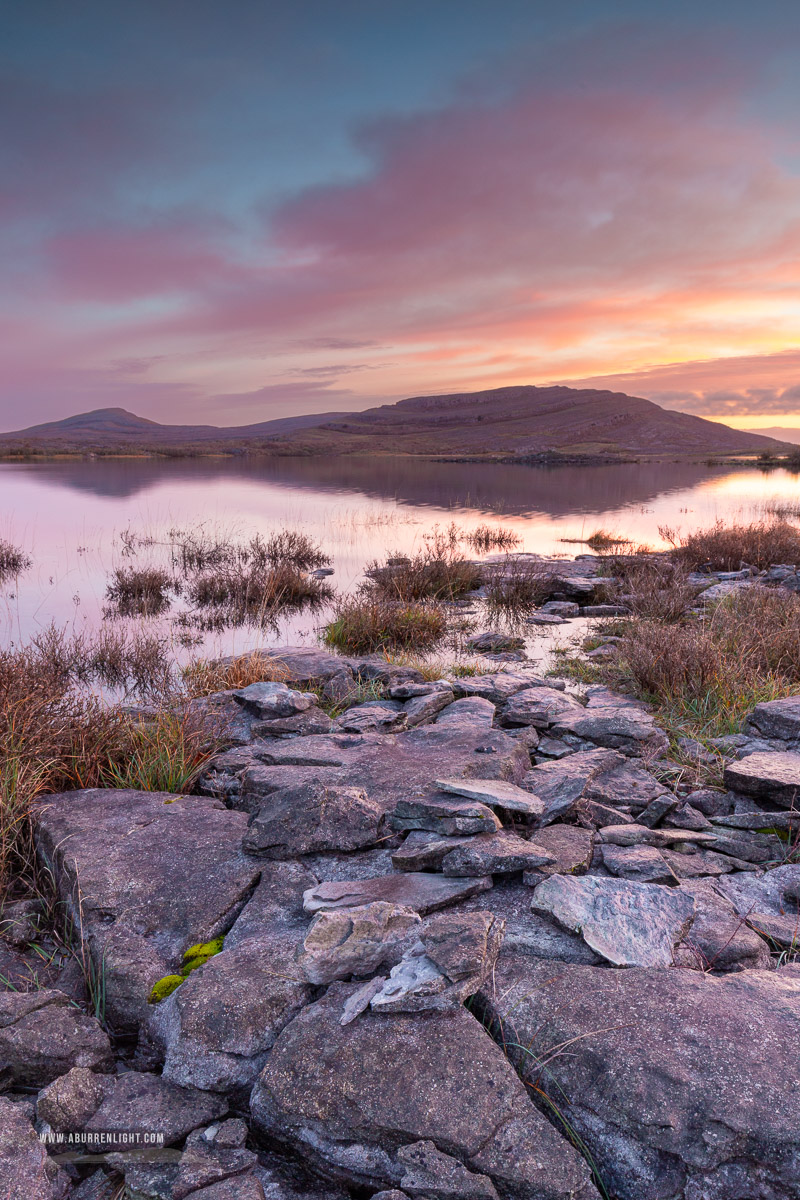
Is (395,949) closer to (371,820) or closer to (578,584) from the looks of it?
(371,820)

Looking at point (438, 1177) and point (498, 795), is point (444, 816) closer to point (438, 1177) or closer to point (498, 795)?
point (498, 795)

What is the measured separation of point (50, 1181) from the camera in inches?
83.0

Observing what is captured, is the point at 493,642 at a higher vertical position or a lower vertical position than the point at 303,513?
lower

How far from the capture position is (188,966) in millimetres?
3033

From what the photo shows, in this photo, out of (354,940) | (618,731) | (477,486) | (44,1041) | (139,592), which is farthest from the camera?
(477,486)

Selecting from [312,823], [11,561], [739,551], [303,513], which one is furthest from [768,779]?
[303,513]

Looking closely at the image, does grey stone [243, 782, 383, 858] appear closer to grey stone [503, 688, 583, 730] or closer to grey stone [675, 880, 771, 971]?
grey stone [675, 880, 771, 971]

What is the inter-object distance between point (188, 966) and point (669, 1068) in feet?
6.53

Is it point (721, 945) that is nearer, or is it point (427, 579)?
point (721, 945)

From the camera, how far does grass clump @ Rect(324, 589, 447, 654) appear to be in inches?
412

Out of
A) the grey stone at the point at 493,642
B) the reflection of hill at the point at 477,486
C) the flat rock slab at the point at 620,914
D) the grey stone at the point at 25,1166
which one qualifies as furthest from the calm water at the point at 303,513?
the grey stone at the point at 25,1166

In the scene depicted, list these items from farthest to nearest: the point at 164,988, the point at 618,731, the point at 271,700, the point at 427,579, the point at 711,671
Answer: the point at 427,579 → the point at 711,671 → the point at 271,700 → the point at 618,731 → the point at 164,988

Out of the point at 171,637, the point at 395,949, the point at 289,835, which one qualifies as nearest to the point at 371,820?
Result: the point at 289,835

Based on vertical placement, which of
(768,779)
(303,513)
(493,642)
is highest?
(303,513)
